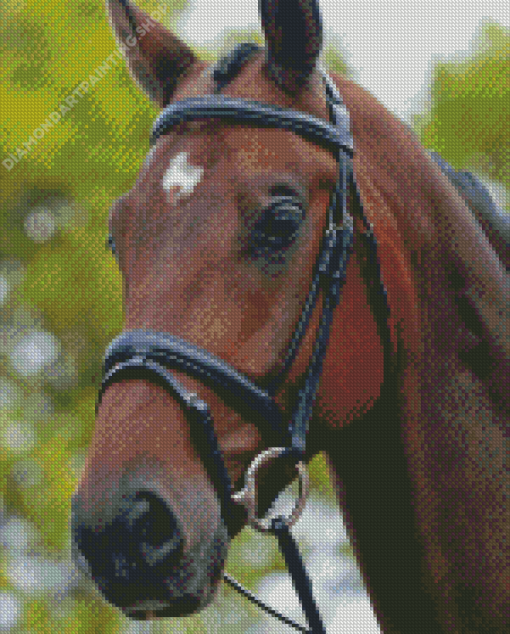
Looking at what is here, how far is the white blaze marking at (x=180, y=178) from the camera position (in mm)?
2330

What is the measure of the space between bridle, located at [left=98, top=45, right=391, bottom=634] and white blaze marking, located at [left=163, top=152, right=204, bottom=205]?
20 cm

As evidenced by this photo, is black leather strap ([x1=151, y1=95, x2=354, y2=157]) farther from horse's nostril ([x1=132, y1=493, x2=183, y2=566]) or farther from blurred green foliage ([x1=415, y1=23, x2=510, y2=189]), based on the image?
blurred green foliage ([x1=415, y1=23, x2=510, y2=189])

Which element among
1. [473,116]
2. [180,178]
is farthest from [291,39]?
[473,116]

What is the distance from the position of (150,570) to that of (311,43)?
1507 mm

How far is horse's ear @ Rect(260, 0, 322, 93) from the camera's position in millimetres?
2516

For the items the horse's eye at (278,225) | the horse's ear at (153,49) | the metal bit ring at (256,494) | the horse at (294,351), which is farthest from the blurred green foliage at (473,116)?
the metal bit ring at (256,494)

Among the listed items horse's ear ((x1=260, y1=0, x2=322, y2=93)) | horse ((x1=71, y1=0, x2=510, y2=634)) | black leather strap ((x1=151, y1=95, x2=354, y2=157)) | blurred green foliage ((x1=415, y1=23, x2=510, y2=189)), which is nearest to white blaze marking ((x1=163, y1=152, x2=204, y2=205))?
horse ((x1=71, y1=0, x2=510, y2=634))

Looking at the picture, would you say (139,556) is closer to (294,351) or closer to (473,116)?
(294,351)

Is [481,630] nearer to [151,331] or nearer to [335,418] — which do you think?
[335,418]

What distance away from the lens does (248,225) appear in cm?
229

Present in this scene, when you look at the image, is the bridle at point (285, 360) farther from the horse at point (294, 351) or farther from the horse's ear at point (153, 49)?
the horse's ear at point (153, 49)

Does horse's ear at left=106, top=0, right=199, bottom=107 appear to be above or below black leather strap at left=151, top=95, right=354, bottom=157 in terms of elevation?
above

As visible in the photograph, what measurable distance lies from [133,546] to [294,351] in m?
0.65

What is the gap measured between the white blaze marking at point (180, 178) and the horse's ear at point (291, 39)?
1.43 ft
